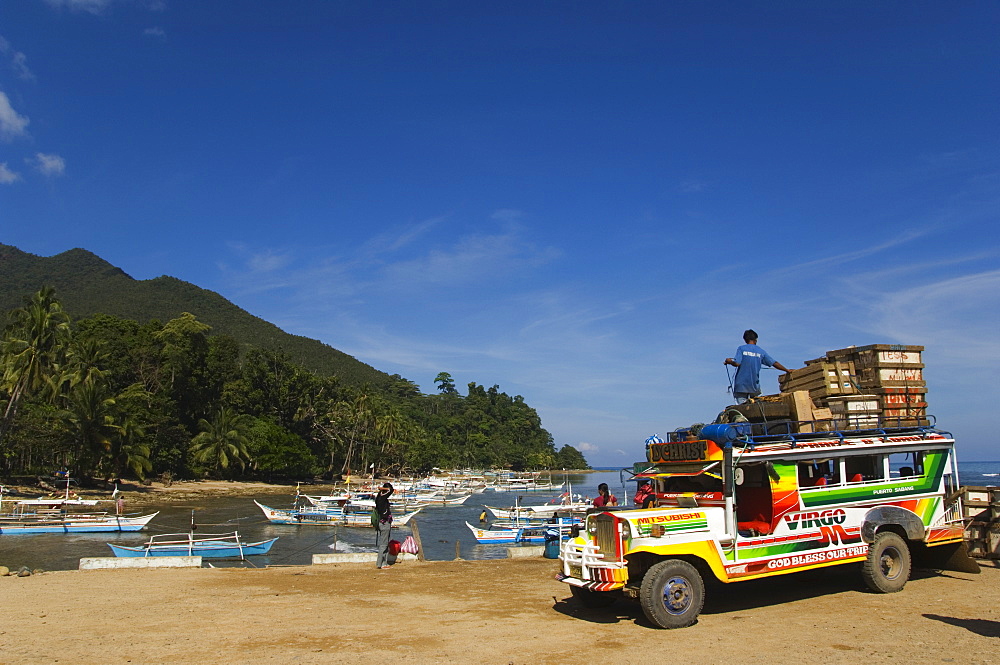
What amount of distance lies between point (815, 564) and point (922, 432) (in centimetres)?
356

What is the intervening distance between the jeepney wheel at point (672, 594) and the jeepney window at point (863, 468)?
11.4ft

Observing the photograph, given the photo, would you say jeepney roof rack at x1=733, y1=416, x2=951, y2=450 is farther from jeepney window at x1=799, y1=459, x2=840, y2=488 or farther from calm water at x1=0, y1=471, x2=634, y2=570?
calm water at x1=0, y1=471, x2=634, y2=570

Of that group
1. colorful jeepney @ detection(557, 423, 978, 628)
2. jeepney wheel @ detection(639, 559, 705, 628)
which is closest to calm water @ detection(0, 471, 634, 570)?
colorful jeepney @ detection(557, 423, 978, 628)

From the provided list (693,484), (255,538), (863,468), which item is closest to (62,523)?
(255,538)

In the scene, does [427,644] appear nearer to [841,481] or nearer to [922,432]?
[841,481]

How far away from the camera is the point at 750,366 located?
11.4 metres

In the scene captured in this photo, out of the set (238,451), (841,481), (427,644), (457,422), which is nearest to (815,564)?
(841,481)

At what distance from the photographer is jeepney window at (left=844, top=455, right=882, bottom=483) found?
35.4 feet

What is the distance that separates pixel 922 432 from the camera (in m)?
11.7

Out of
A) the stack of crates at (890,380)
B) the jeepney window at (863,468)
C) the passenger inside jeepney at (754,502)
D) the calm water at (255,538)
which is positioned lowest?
the calm water at (255,538)

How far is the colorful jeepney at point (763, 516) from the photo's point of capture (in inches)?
359

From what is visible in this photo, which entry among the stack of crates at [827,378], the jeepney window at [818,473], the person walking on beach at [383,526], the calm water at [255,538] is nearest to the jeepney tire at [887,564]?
the jeepney window at [818,473]

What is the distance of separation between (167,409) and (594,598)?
78114 millimetres

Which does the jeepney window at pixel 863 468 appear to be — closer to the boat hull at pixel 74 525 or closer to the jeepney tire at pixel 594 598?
the jeepney tire at pixel 594 598
